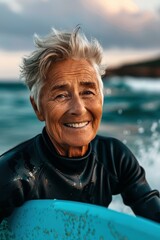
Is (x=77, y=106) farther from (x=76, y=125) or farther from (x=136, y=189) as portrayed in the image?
(x=136, y=189)

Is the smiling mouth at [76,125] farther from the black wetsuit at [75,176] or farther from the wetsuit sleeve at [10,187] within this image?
the wetsuit sleeve at [10,187]

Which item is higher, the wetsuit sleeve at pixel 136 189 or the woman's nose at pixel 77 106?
the woman's nose at pixel 77 106

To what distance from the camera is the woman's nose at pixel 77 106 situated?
2033mm

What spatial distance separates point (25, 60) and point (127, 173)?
58 cm

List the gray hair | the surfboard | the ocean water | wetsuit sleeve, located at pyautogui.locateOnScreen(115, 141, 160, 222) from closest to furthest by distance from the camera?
the surfboard
the gray hair
wetsuit sleeve, located at pyautogui.locateOnScreen(115, 141, 160, 222)
the ocean water

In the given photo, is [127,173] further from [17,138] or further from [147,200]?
[17,138]

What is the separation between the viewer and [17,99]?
16453mm

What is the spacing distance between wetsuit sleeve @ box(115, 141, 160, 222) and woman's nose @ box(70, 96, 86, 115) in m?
0.31

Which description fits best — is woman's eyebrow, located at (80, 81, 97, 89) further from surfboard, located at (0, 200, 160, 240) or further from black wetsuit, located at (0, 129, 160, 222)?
surfboard, located at (0, 200, 160, 240)

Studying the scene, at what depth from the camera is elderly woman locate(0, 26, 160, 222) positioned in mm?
2047

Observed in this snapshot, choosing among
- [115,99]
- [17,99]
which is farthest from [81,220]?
[17,99]

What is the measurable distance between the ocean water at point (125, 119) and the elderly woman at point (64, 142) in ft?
12.9

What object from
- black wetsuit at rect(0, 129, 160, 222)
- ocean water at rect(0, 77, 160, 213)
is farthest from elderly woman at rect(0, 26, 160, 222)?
ocean water at rect(0, 77, 160, 213)

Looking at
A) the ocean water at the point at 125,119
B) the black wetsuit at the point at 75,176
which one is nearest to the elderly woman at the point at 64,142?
the black wetsuit at the point at 75,176
